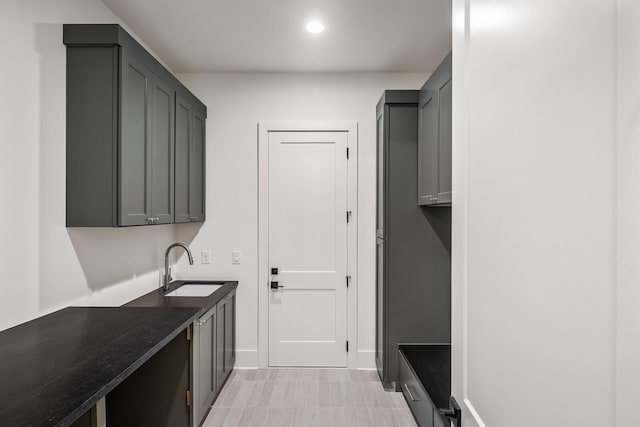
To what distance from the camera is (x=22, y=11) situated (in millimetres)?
1685

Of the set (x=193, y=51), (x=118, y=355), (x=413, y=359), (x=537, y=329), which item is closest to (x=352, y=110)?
(x=193, y=51)

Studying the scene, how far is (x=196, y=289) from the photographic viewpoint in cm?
321

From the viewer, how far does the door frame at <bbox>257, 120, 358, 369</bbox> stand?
3.29 metres

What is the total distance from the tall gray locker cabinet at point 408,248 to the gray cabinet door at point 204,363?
1329 millimetres

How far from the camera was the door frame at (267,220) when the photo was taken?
10.8 ft

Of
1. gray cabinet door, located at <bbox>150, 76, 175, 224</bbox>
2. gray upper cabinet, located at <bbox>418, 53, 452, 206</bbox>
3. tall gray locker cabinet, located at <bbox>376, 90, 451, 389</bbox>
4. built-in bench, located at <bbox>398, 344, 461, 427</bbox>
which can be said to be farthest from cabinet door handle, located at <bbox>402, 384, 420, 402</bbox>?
gray cabinet door, located at <bbox>150, 76, 175, 224</bbox>

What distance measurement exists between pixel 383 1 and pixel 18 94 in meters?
2.04

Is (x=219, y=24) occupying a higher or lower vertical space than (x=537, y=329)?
higher

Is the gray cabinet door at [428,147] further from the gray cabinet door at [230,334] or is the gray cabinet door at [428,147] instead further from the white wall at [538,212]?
the gray cabinet door at [230,334]

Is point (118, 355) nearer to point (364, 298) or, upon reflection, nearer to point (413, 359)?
point (413, 359)

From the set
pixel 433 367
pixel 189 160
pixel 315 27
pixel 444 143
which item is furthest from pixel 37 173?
pixel 433 367

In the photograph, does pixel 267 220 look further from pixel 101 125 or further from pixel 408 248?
pixel 101 125

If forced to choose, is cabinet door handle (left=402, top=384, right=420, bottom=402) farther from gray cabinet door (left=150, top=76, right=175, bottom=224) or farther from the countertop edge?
gray cabinet door (left=150, top=76, right=175, bottom=224)

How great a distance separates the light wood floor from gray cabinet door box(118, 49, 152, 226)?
5.05ft
